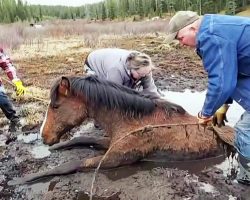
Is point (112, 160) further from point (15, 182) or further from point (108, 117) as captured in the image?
point (15, 182)

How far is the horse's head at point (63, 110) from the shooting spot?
4852 millimetres

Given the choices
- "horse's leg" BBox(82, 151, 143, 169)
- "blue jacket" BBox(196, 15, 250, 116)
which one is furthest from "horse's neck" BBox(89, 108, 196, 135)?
"blue jacket" BBox(196, 15, 250, 116)

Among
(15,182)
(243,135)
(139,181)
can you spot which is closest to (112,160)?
(139,181)

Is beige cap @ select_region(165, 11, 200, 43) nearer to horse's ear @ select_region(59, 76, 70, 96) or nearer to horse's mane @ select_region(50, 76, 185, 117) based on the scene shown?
horse's mane @ select_region(50, 76, 185, 117)

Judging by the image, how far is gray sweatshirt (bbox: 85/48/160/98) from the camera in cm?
527

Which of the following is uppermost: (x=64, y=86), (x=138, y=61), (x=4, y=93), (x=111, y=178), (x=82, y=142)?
(x=138, y=61)

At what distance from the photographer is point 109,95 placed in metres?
4.79

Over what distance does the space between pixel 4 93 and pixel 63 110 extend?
8.35 ft

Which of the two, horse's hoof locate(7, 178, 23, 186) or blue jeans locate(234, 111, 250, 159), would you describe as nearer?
blue jeans locate(234, 111, 250, 159)

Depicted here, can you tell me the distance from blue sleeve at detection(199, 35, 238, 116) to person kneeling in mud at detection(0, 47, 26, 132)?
4.07m

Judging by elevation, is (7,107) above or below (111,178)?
above

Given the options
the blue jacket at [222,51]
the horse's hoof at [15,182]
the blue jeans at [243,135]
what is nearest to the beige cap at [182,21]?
the blue jacket at [222,51]

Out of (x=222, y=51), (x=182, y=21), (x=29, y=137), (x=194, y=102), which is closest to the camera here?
(x=222, y=51)

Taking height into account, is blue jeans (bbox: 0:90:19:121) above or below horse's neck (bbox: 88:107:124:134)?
below
